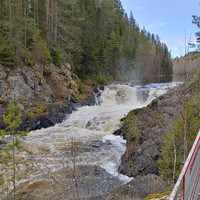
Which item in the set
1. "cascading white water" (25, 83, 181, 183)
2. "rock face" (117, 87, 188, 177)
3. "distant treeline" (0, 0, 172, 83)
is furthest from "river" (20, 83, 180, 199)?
"distant treeline" (0, 0, 172, 83)

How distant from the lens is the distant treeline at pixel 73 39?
19688mm

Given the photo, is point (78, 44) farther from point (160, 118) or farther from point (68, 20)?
point (160, 118)

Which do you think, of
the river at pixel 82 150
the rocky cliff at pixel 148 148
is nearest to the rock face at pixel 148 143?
the rocky cliff at pixel 148 148

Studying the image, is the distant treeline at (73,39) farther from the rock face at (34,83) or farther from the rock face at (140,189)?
the rock face at (140,189)

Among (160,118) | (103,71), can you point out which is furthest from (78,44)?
(160,118)

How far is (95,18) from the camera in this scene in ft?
133

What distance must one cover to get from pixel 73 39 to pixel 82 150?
2363cm

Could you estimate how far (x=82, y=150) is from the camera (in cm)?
1158

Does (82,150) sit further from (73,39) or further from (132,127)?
(73,39)

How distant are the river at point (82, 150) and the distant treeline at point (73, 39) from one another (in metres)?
7.12

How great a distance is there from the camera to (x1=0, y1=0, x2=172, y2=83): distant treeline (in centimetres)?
1969

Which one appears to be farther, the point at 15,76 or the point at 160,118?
the point at 15,76

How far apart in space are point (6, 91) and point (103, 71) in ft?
66.7

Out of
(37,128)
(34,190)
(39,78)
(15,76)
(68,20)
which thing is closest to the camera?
(34,190)
